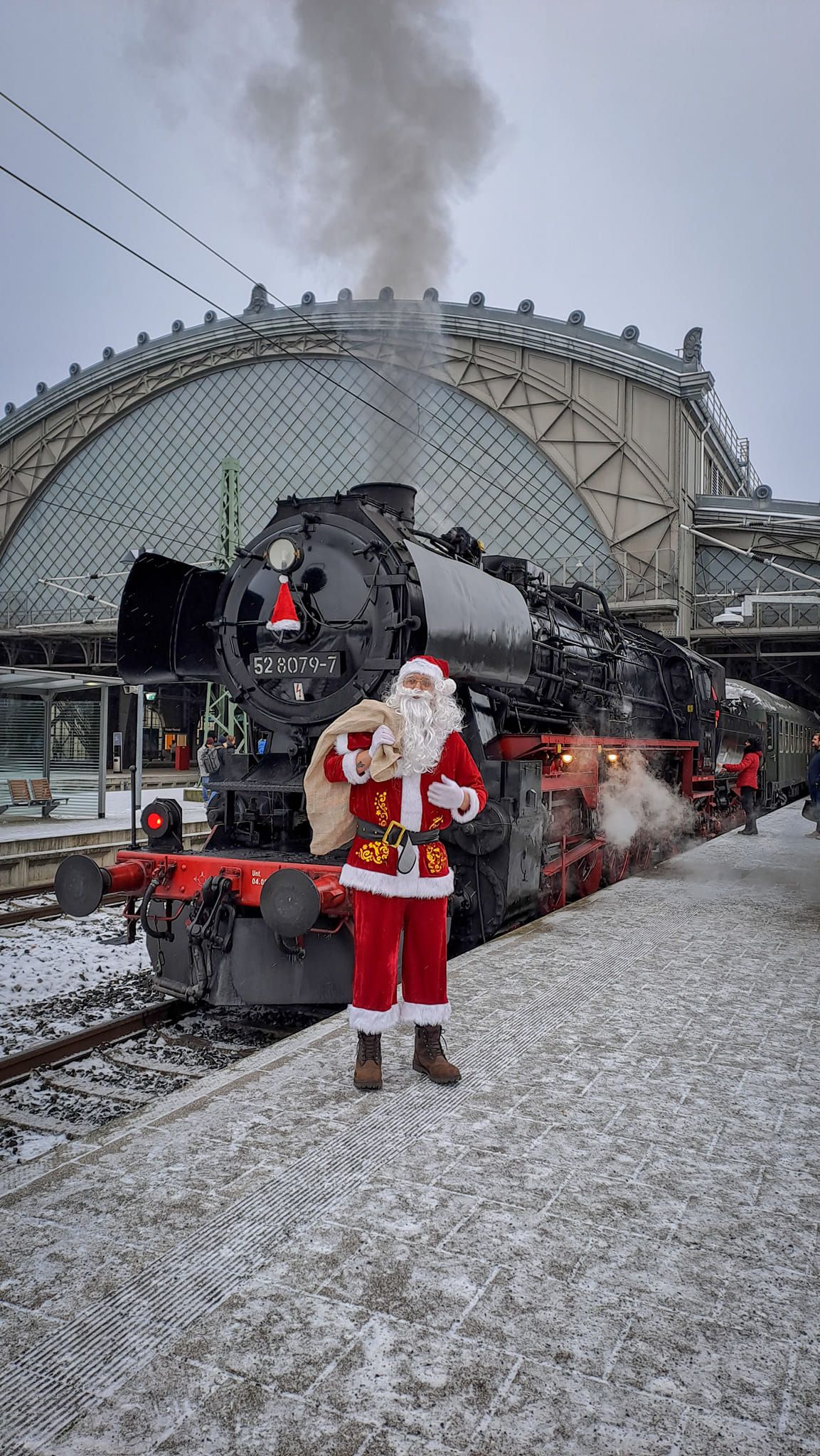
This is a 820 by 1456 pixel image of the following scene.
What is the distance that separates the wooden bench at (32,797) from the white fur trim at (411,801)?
12033 millimetres

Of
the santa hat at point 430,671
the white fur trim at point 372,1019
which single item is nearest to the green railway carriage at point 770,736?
the santa hat at point 430,671

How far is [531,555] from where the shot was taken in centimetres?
2891

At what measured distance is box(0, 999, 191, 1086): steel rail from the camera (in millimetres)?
4816

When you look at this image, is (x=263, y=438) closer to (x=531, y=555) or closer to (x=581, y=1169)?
(x=531, y=555)

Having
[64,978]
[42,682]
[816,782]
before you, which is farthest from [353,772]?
[816,782]

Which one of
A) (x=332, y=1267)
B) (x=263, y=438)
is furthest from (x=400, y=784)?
(x=263, y=438)

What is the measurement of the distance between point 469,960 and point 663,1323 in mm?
3329

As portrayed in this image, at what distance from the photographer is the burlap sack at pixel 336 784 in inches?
141

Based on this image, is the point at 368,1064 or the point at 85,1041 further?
the point at 85,1041

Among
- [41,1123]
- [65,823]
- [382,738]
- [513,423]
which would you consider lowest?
[41,1123]

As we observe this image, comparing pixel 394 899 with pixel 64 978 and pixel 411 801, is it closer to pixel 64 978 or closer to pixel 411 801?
pixel 411 801

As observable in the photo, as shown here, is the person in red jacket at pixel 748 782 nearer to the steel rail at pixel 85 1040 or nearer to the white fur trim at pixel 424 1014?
the steel rail at pixel 85 1040

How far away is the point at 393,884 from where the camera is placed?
3549mm

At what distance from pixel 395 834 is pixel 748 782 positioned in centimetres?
1192
